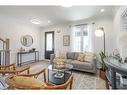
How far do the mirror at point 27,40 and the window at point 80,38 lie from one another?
2384 millimetres

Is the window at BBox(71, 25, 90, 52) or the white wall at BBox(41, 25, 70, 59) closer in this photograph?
the window at BBox(71, 25, 90, 52)

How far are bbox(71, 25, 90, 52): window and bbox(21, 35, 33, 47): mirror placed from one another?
238cm

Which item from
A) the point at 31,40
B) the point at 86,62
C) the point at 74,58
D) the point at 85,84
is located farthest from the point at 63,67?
the point at 31,40

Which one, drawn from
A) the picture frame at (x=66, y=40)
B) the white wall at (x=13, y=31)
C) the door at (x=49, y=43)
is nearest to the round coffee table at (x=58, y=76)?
the picture frame at (x=66, y=40)

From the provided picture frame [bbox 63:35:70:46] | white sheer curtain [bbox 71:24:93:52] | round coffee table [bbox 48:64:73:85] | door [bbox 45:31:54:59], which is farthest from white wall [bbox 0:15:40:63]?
round coffee table [bbox 48:64:73:85]

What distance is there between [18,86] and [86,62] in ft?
10.2

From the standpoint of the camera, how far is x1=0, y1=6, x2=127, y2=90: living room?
3.72 m

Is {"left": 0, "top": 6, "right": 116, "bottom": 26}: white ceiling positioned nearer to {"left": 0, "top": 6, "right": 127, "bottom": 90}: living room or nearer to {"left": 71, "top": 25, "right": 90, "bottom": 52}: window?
{"left": 0, "top": 6, "right": 127, "bottom": 90}: living room

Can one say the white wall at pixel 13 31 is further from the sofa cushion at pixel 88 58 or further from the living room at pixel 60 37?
the sofa cushion at pixel 88 58

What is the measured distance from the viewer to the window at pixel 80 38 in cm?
504
